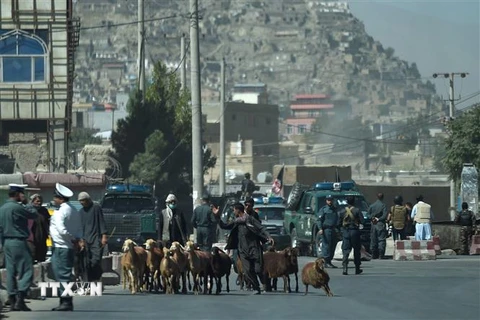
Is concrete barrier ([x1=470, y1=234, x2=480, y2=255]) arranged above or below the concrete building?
below

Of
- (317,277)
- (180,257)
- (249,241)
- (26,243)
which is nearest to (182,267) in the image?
(180,257)

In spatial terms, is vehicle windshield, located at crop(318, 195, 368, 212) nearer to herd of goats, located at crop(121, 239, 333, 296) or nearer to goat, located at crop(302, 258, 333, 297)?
herd of goats, located at crop(121, 239, 333, 296)

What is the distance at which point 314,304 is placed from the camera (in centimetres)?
2320

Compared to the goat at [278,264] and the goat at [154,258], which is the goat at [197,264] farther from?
the goat at [278,264]

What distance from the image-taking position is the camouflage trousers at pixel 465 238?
4203cm

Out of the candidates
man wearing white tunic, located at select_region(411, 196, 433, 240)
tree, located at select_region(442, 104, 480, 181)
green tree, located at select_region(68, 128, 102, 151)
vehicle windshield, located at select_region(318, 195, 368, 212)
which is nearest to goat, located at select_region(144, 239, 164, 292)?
vehicle windshield, located at select_region(318, 195, 368, 212)

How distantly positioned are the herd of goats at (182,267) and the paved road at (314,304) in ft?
1.24

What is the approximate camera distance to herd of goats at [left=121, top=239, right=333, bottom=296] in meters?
25.0

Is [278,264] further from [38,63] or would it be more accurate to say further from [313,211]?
[38,63]

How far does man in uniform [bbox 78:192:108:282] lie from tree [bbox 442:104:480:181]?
164ft

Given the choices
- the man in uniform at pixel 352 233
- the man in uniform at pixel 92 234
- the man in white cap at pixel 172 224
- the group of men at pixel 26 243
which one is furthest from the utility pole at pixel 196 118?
the group of men at pixel 26 243

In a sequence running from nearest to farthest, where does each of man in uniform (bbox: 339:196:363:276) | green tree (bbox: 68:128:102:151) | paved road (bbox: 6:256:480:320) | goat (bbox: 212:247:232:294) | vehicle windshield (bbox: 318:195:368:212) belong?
paved road (bbox: 6:256:480:320)
goat (bbox: 212:247:232:294)
man in uniform (bbox: 339:196:363:276)
vehicle windshield (bbox: 318:195:368:212)
green tree (bbox: 68:128:102:151)

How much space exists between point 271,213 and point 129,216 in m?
6.57

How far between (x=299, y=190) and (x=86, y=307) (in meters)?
24.7
